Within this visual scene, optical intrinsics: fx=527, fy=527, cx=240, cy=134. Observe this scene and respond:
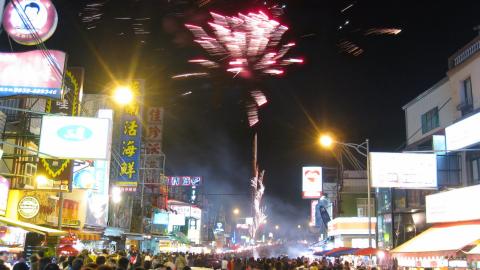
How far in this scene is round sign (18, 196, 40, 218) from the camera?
2114cm

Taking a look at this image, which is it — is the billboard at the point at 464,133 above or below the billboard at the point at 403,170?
above

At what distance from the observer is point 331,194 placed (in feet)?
213

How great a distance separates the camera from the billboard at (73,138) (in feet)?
58.7

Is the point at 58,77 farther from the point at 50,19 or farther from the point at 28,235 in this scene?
the point at 28,235

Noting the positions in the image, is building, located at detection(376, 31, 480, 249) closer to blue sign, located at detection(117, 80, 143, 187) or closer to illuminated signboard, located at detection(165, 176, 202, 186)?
blue sign, located at detection(117, 80, 143, 187)

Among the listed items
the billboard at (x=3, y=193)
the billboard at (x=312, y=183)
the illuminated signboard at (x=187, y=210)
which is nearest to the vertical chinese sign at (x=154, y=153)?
the billboard at (x=312, y=183)

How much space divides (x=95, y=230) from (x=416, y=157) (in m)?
18.4

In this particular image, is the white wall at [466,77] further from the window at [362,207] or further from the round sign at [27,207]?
the window at [362,207]

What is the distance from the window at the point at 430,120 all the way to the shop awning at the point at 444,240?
781 cm

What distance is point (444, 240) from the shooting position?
1981 cm

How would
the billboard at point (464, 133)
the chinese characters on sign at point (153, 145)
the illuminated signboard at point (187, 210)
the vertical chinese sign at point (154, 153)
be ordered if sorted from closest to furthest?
the billboard at point (464, 133), the chinese characters on sign at point (153, 145), the vertical chinese sign at point (154, 153), the illuminated signboard at point (187, 210)

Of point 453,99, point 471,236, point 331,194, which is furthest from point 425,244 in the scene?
point 331,194

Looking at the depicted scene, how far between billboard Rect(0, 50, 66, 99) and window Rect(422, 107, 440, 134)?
→ 20.1 m

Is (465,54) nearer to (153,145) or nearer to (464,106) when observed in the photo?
(464,106)
